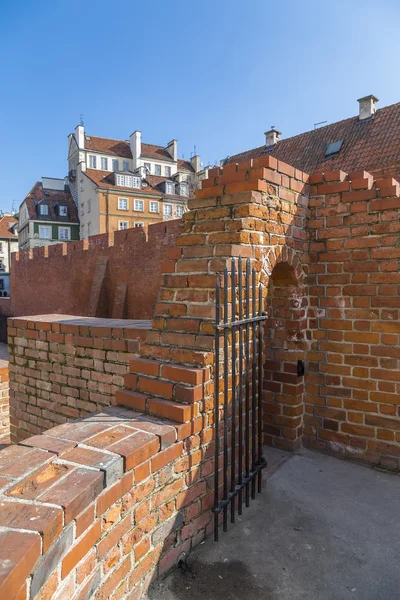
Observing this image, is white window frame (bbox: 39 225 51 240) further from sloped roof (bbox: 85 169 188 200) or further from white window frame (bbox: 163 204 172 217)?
white window frame (bbox: 163 204 172 217)

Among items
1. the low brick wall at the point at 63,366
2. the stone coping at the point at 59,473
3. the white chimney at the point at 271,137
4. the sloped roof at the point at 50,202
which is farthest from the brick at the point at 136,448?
the sloped roof at the point at 50,202

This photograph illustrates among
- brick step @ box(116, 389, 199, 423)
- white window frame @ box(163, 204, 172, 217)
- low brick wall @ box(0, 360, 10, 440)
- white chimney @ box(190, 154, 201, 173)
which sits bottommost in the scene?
low brick wall @ box(0, 360, 10, 440)

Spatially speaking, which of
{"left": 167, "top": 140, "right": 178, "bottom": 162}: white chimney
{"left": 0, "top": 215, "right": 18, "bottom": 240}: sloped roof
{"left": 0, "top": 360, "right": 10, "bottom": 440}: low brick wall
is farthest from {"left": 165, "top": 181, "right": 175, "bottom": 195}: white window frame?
{"left": 0, "top": 360, "right": 10, "bottom": 440}: low brick wall

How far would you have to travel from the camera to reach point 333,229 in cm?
315

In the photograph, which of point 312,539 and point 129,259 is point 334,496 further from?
point 129,259

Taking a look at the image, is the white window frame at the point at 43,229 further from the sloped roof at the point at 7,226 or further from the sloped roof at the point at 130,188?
the sloped roof at the point at 7,226

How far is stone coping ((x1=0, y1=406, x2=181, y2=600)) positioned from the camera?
1050 mm

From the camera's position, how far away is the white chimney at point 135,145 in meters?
33.1

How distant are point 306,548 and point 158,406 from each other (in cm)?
115

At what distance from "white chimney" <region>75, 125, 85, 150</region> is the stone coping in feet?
111

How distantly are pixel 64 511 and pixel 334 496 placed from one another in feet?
6.82

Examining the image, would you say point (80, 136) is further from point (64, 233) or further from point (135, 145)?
point (64, 233)

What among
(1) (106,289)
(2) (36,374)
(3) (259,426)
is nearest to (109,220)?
(1) (106,289)

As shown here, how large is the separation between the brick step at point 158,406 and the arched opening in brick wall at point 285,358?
1.48 meters
